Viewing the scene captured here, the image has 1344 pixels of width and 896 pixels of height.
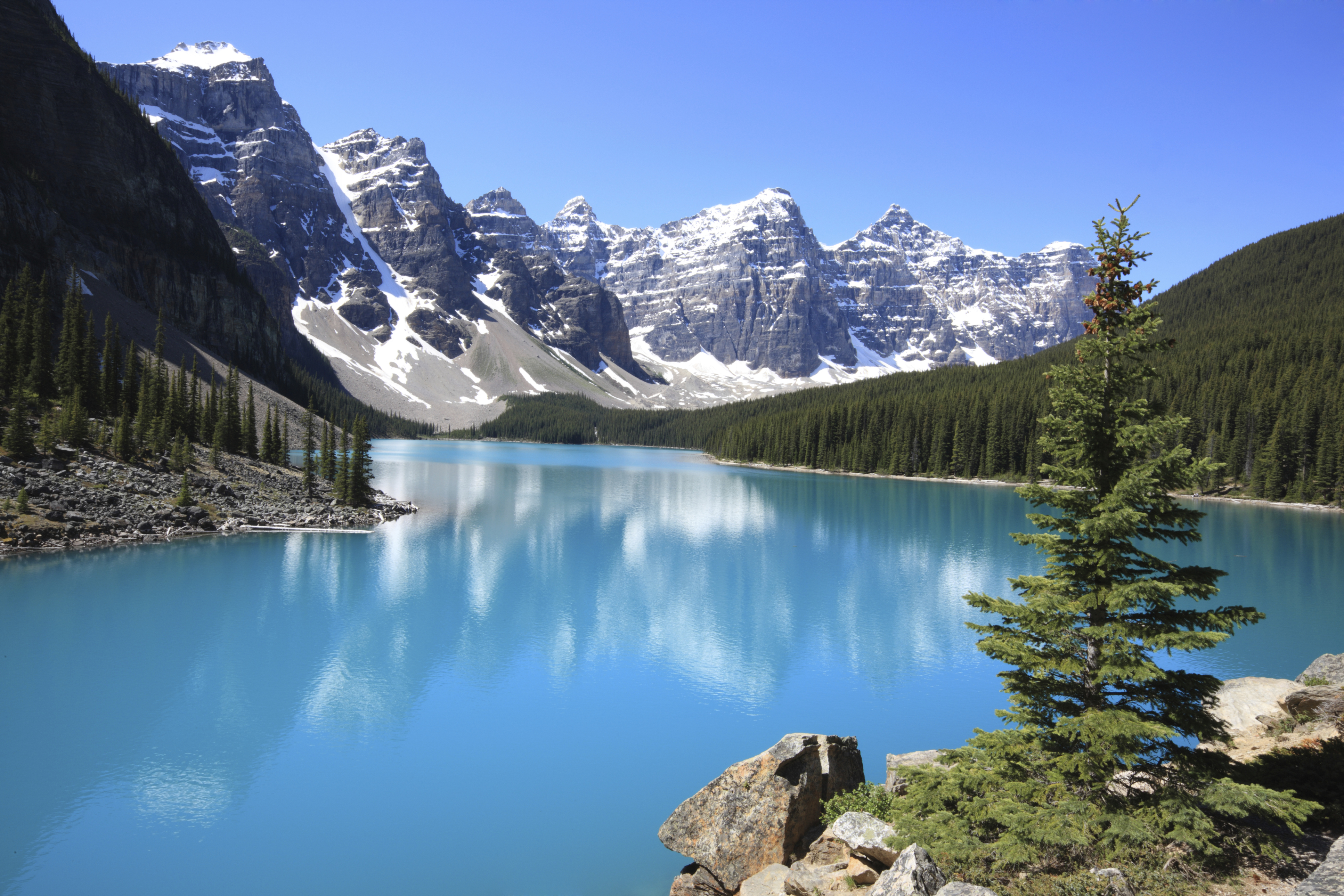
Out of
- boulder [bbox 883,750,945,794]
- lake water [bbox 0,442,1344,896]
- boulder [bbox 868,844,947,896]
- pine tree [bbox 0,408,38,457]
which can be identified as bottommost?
lake water [bbox 0,442,1344,896]

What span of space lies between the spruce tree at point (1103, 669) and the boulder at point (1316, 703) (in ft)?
17.6

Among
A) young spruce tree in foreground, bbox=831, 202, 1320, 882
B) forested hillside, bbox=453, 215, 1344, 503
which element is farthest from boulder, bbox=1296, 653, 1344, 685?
forested hillside, bbox=453, 215, 1344, 503

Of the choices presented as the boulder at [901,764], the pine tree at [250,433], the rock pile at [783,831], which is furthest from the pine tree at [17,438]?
the boulder at [901,764]

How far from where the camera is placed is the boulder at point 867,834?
26.0ft

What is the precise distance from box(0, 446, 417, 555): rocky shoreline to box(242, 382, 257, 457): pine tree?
6.85 metres

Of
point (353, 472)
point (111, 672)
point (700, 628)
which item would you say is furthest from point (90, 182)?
point (700, 628)

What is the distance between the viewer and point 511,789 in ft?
43.7

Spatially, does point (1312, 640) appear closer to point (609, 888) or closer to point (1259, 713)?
point (1259, 713)

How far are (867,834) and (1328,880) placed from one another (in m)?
4.22

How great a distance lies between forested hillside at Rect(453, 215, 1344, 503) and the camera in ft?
239

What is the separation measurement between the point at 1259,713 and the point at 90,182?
129045 millimetres

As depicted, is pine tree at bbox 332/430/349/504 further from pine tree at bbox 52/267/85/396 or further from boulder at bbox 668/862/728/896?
boulder at bbox 668/862/728/896

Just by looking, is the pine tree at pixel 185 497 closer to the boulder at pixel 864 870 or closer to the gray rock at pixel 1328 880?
the boulder at pixel 864 870

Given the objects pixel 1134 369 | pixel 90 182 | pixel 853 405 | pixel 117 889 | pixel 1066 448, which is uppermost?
pixel 90 182
